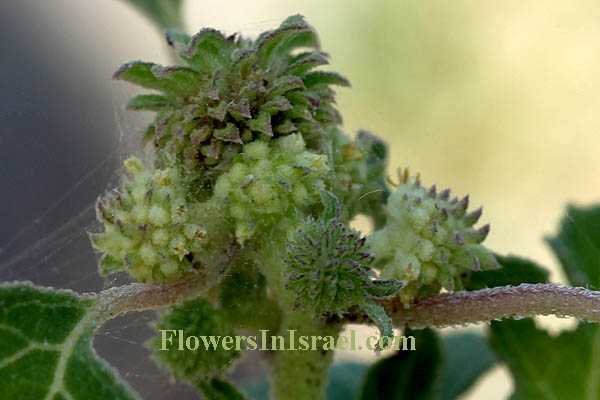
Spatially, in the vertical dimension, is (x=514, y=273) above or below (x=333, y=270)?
above

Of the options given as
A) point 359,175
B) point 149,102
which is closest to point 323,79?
point 359,175

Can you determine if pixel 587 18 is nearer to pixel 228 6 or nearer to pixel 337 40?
pixel 337 40

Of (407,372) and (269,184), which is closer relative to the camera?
(269,184)

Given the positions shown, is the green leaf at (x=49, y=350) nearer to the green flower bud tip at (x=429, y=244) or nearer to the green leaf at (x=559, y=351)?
the green flower bud tip at (x=429, y=244)

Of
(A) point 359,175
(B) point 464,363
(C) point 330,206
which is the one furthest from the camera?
(B) point 464,363

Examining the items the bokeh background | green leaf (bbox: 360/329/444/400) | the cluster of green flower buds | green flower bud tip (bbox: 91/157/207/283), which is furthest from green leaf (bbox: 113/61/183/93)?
the bokeh background

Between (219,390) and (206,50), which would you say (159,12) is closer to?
(206,50)
